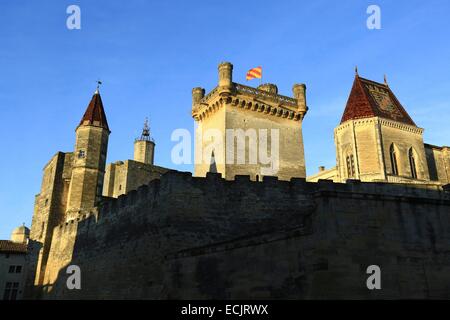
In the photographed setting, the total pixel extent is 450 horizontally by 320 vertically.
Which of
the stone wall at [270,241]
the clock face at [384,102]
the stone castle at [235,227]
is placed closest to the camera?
the stone wall at [270,241]

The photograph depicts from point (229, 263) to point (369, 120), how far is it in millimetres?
27564

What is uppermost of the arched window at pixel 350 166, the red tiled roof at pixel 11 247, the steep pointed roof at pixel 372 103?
the steep pointed roof at pixel 372 103

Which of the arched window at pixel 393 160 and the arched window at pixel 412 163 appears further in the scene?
the arched window at pixel 412 163

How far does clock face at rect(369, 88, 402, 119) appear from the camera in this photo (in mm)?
39203

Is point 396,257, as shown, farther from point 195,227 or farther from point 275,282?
point 195,227

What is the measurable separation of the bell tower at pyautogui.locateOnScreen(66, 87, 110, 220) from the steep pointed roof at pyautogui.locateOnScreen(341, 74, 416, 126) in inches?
839

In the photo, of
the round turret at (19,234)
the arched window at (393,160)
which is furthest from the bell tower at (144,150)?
the arched window at (393,160)

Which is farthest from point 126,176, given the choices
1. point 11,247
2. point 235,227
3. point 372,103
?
point 372,103

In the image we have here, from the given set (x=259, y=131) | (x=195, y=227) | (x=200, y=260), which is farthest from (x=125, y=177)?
(x=200, y=260)

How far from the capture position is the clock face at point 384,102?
3920 cm

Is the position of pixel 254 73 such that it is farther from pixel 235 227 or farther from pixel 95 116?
pixel 235 227

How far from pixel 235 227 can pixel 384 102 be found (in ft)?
93.9

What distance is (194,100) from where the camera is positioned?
1230 inches

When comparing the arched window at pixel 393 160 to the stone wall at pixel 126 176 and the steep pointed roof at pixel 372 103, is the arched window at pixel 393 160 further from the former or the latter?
the stone wall at pixel 126 176
